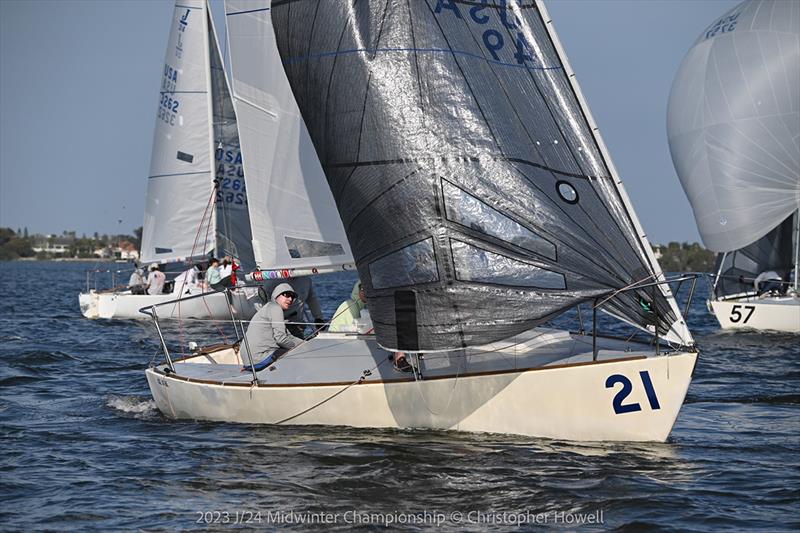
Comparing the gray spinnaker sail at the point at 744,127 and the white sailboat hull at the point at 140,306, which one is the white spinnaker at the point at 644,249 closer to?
the gray spinnaker sail at the point at 744,127

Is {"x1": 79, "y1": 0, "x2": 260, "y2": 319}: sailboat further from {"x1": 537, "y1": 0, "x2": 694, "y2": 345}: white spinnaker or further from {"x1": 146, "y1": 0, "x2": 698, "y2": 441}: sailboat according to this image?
{"x1": 537, "y1": 0, "x2": 694, "y2": 345}: white spinnaker

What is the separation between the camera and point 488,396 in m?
9.12

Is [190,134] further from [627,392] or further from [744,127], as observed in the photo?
[627,392]

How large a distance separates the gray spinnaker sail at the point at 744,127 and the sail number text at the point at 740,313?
220 centimetres

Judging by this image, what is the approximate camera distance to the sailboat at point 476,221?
8.67 m

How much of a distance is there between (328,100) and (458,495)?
3.66 meters

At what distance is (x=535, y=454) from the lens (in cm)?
862

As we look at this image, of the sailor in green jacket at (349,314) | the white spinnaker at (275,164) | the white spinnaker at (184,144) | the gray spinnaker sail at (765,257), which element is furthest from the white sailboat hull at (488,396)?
the white spinnaker at (184,144)

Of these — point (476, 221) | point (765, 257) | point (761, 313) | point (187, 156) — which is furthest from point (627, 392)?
point (187, 156)

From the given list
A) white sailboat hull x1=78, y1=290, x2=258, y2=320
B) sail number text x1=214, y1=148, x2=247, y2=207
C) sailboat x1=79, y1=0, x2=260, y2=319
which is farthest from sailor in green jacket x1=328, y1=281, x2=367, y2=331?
sailboat x1=79, y1=0, x2=260, y2=319

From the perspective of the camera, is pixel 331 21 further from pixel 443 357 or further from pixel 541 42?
pixel 443 357

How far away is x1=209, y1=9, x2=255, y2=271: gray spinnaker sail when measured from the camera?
23.9 metres

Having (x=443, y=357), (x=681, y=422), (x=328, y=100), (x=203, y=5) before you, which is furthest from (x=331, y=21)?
(x=203, y=5)

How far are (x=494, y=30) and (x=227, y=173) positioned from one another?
16.1 meters
